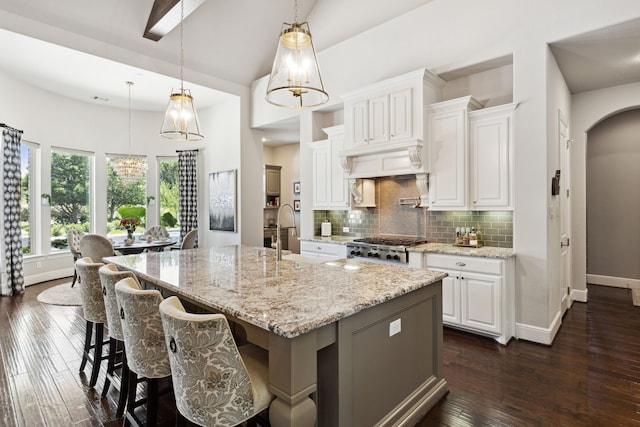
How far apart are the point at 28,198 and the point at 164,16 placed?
174 inches

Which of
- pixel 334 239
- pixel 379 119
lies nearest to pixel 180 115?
pixel 379 119

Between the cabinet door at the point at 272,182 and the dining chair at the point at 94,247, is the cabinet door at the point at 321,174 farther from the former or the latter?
the cabinet door at the point at 272,182

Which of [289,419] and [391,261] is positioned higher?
[391,261]

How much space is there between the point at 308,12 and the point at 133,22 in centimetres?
269

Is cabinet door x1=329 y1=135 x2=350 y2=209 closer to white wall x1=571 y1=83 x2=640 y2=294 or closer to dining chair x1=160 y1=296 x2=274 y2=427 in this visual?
white wall x1=571 y1=83 x2=640 y2=294

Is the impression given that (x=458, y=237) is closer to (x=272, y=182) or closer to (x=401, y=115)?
(x=401, y=115)

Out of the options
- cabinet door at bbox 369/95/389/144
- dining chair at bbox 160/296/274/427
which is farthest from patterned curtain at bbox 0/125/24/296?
dining chair at bbox 160/296/274/427

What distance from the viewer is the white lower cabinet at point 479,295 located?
3363 mm

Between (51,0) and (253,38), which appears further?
(253,38)

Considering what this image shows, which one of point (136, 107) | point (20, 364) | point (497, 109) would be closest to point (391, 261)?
point (497, 109)

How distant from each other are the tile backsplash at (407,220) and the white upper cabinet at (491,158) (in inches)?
10.7

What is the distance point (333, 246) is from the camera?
15.8 ft

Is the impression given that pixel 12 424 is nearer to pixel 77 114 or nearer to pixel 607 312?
pixel 607 312

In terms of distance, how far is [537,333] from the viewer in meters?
3.41
